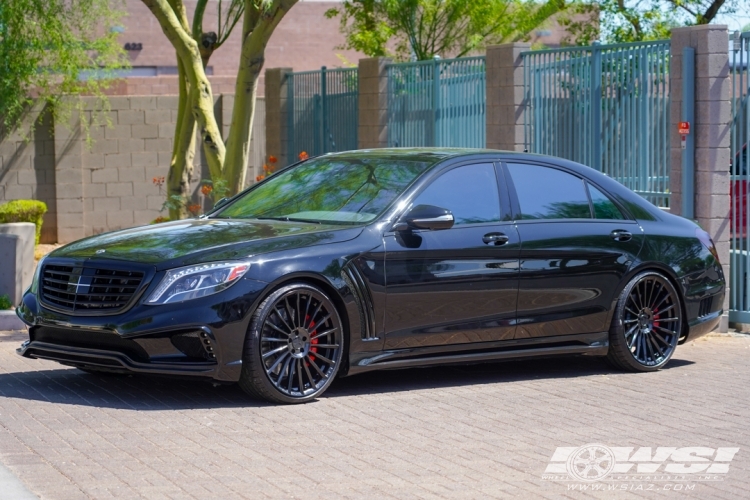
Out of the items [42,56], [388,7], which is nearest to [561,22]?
[388,7]

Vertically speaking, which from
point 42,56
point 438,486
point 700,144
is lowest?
point 438,486

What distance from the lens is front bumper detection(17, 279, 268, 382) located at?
7480 mm

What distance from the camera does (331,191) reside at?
29.0 ft

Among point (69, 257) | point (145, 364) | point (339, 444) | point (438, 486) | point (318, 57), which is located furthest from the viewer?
point (318, 57)

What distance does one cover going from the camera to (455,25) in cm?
2550

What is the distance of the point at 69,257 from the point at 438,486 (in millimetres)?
3289

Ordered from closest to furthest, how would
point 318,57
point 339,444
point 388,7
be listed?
point 339,444
point 388,7
point 318,57

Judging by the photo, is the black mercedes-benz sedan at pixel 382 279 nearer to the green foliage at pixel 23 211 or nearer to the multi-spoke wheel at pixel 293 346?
the multi-spoke wheel at pixel 293 346

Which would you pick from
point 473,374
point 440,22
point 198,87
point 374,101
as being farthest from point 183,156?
point 440,22

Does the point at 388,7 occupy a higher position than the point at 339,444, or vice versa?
the point at 388,7

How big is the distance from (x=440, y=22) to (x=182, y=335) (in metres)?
18.7

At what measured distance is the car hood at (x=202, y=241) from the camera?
7.71m

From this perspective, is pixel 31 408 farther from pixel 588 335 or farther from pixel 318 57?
pixel 318 57

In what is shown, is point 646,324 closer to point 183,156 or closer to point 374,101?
point 183,156
